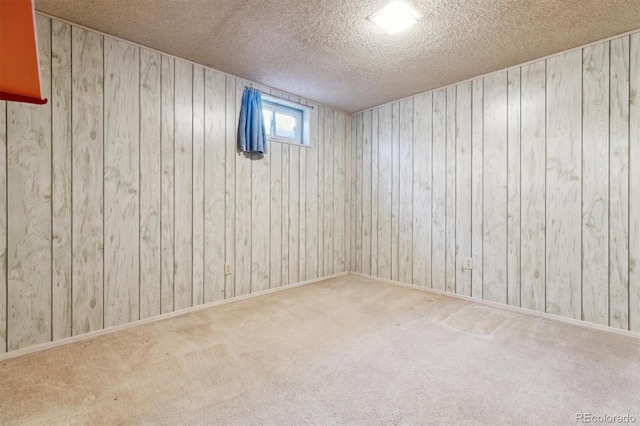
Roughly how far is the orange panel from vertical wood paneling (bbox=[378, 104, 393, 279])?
3.60m

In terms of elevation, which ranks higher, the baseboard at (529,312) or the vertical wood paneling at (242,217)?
the vertical wood paneling at (242,217)

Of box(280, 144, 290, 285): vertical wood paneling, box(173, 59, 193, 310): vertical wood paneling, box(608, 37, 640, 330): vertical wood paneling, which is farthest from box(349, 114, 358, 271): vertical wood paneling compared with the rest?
box(608, 37, 640, 330): vertical wood paneling

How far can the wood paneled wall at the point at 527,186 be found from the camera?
7.84ft

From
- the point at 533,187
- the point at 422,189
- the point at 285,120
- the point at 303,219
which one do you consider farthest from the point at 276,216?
the point at 533,187

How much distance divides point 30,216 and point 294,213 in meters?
2.38

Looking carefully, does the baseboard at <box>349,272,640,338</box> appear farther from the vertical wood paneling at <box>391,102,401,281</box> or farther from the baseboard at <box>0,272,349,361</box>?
the baseboard at <box>0,272,349,361</box>

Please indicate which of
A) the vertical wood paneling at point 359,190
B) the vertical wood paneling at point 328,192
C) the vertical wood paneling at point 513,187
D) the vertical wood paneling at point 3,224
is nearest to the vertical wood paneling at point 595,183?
the vertical wood paneling at point 513,187

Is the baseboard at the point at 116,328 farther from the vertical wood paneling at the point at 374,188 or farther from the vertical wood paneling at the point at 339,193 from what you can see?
the vertical wood paneling at the point at 374,188

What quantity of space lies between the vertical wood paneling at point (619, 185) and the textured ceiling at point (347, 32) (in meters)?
0.30

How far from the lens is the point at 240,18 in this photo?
2.16m

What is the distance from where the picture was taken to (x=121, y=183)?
2.46 m

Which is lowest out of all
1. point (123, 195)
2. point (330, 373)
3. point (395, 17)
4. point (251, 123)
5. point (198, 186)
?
point (330, 373)

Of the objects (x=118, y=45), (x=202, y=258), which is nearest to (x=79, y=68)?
(x=118, y=45)

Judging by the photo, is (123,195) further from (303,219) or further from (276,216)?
(303,219)
